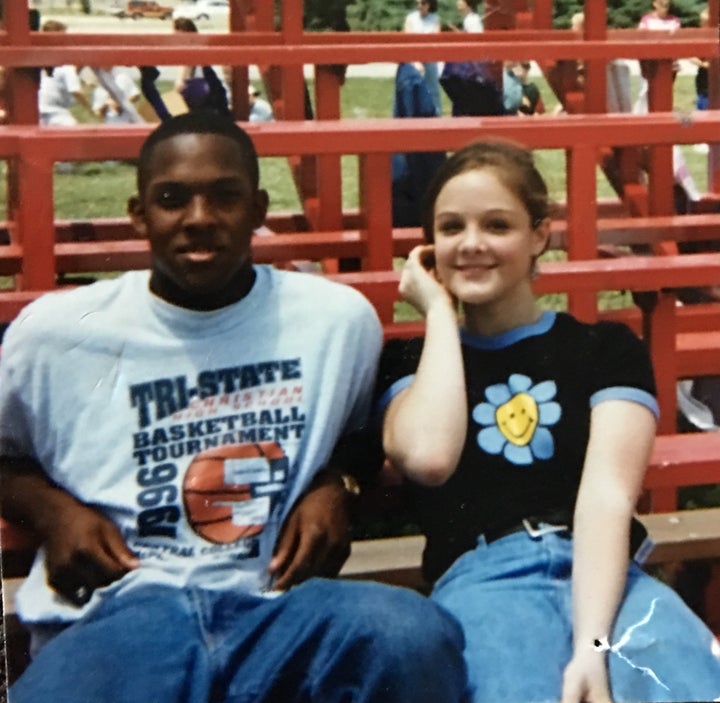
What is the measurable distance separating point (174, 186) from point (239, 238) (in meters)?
0.08

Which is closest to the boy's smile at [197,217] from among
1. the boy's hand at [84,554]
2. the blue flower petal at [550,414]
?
the boy's hand at [84,554]

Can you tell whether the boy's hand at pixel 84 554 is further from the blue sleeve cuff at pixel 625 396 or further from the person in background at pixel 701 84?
the person in background at pixel 701 84

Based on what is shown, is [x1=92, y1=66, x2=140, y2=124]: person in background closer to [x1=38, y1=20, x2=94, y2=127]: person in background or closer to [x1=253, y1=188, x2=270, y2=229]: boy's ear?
[x1=38, y1=20, x2=94, y2=127]: person in background

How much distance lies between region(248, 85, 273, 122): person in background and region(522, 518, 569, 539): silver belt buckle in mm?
526

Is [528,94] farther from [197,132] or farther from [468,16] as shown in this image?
[197,132]

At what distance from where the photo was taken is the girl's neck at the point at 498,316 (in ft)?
3.63

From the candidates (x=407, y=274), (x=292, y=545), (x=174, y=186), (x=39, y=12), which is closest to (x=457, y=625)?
(x=292, y=545)

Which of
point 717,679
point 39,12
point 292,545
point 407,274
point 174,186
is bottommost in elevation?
point 717,679

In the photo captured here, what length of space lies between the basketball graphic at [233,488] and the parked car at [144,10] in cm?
48

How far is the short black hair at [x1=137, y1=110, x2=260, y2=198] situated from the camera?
1023mm

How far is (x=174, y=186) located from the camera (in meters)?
1.00

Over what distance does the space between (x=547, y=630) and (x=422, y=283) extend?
38cm

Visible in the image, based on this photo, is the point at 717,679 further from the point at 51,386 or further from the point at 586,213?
the point at 51,386

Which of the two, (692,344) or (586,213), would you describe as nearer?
(586,213)
